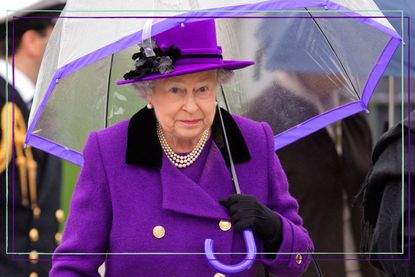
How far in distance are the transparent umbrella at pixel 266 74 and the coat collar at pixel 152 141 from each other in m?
0.29

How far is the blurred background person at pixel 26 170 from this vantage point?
5898 mm

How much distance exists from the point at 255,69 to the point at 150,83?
0.97m

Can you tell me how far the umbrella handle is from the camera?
3580 mm

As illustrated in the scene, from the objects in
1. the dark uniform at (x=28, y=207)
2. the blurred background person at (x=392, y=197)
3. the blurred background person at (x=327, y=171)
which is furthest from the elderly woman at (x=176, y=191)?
the dark uniform at (x=28, y=207)

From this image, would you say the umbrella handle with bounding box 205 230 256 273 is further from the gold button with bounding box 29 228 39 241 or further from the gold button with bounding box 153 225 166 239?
the gold button with bounding box 29 228 39 241

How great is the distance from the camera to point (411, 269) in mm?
4312

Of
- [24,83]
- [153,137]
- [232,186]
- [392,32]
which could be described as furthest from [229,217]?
[24,83]

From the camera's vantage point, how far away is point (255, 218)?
3.55m

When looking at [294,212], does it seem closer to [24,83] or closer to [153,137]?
[153,137]

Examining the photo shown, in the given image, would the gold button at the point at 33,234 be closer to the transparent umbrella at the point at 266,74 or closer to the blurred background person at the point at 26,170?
the blurred background person at the point at 26,170

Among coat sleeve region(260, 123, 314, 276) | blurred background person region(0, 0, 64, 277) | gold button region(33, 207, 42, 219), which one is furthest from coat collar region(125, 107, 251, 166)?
gold button region(33, 207, 42, 219)

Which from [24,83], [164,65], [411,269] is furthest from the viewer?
[24,83]

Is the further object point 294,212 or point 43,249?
point 43,249

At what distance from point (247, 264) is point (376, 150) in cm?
118
